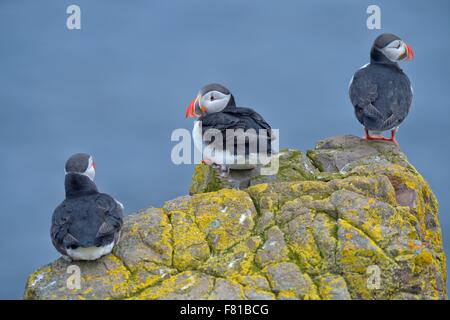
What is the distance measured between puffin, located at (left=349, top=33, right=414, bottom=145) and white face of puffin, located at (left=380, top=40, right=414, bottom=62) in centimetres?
15

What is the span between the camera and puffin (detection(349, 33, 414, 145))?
11391 millimetres

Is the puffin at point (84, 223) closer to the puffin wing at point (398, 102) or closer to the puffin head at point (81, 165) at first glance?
the puffin head at point (81, 165)

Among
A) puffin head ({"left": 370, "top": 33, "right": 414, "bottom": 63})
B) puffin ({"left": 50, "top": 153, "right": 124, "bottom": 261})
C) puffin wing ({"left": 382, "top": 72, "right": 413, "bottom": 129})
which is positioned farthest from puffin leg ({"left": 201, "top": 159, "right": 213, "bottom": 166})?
puffin head ({"left": 370, "top": 33, "right": 414, "bottom": 63})

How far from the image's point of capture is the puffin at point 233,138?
32.7 ft

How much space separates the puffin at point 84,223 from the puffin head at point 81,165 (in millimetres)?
79

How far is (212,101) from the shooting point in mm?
11133

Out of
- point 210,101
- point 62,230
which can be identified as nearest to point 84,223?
point 62,230

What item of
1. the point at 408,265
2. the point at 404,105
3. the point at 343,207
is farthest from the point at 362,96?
the point at 408,265

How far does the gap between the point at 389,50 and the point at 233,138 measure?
319cm

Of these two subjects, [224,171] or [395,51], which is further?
[395,51]

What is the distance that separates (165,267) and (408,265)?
2.24 metres

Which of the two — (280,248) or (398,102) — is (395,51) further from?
(280,248)

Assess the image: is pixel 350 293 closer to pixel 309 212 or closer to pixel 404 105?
pixel 309 212

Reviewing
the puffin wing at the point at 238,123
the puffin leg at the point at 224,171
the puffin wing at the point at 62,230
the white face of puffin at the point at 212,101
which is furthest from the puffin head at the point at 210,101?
the puffin wing at the point at 62,230
